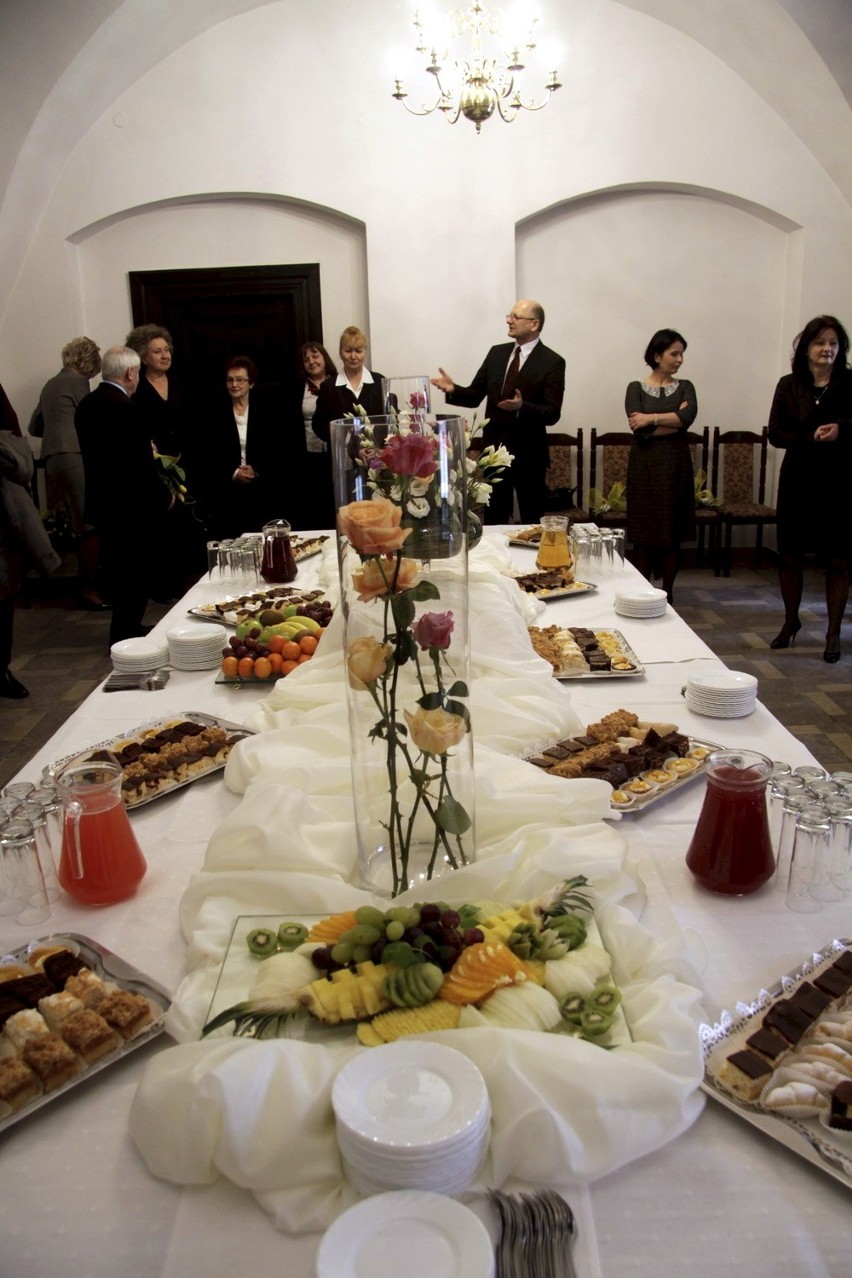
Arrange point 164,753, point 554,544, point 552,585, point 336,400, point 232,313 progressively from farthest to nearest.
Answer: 1. point 232,313
2. point 336,400
3. point 554,544
4. point 552,585
5. point 164,753

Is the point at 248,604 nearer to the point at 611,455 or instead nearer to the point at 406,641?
the point at 406,641

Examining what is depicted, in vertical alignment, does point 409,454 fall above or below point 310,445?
above

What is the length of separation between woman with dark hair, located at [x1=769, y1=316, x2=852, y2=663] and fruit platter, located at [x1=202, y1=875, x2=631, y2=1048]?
4155 mm

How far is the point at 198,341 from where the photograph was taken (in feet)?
24.0

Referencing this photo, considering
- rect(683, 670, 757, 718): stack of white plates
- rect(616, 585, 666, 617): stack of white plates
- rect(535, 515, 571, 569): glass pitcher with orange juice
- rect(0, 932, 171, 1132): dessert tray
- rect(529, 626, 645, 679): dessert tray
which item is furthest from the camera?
rect(535, 515, 571, 569): glass pitcher with orange juice

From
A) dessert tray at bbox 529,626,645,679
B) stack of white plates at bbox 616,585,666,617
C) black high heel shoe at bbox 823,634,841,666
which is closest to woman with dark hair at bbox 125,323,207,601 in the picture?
stack of white plates at bbox 616,585,666,617

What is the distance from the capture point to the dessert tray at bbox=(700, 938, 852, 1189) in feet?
3.65

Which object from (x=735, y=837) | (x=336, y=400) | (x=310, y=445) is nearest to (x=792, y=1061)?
(x=735, y=837)

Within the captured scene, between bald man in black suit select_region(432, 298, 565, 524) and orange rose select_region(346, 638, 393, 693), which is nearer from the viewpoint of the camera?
orange rose select_region(346, 638, 393, 693)

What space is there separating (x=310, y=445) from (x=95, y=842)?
4959 millimetres

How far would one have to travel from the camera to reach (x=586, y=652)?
272 centimetres

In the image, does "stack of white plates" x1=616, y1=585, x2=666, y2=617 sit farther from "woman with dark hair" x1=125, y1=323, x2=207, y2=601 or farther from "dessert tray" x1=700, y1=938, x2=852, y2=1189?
"woman with dark hair" x1=125, y1=323, x2=207, y2=601

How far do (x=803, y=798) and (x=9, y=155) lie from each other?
6.26 m

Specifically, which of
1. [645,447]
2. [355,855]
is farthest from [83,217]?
[355,855]
